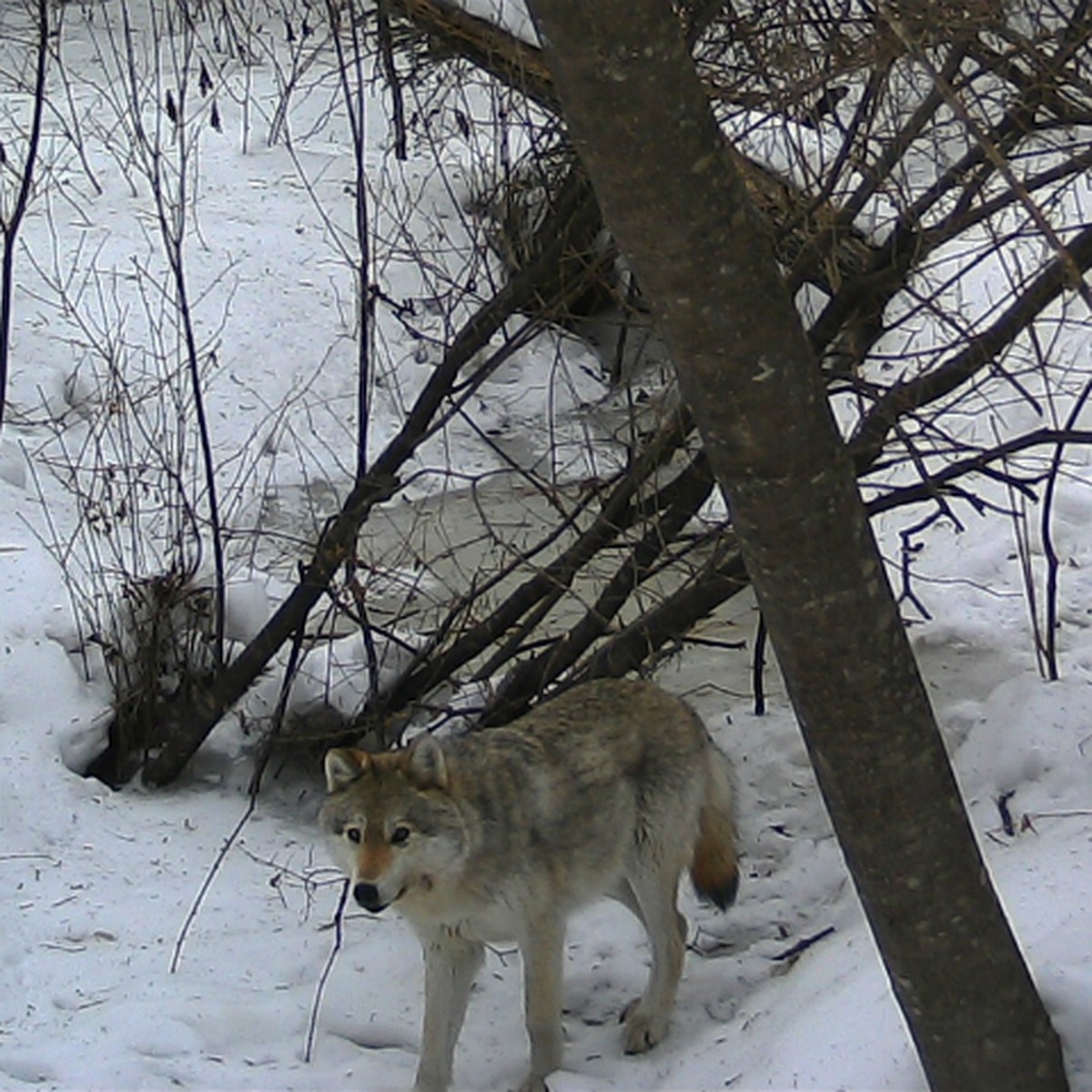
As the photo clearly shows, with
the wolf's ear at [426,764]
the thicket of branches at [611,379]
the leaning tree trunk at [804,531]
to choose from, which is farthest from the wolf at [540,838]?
the leaning tree trunk at [804,531]

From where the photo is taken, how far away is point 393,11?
7.72 metres

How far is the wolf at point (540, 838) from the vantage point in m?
5.18

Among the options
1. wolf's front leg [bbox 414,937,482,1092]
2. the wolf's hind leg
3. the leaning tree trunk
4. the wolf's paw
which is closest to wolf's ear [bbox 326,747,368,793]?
wolf's front leg [bbox 414,937,482,1092]

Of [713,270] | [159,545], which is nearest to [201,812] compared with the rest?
[159,545]

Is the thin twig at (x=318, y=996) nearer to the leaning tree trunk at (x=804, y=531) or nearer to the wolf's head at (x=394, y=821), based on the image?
the wolf's head at (x=394, y=821)

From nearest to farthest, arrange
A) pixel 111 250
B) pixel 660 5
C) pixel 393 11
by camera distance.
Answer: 1. pixel 660 5
2. pixel 393 11
3. pixel 111 250

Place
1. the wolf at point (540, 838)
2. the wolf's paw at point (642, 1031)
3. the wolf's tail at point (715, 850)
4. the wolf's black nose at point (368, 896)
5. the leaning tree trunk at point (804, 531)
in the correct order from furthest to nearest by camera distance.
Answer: the wolf's tail at point (715, 850) < the wolf's paw at point (642, 1031) < the wolf at point (540, 838) < the wolf's black nose at point (368, 896) < the leaning tree trunk at point (804, 531)

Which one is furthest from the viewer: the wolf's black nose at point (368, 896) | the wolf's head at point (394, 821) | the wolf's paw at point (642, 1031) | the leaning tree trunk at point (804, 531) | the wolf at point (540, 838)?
the wolf's paw at point (642, 1031)

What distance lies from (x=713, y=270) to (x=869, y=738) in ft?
3.38

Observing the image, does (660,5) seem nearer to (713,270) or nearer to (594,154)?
(594,154)

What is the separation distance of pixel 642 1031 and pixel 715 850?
0.68 meters

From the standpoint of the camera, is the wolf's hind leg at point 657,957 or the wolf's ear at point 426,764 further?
the wolf's hind leg at point 657,957

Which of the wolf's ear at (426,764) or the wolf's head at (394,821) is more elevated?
the wolf's ear at (426,764)

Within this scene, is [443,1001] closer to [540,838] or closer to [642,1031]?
[540,838]
